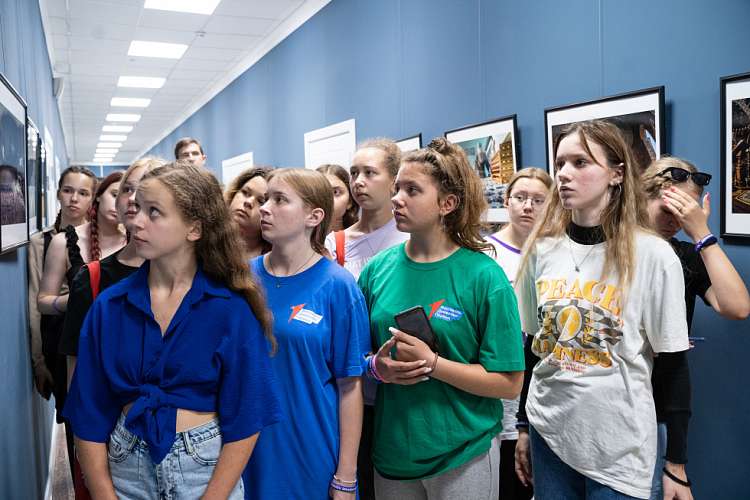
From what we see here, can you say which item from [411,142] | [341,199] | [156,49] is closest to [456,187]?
[341,199]

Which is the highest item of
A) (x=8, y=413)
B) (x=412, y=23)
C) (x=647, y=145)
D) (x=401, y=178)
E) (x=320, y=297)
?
(x=412, y=23)

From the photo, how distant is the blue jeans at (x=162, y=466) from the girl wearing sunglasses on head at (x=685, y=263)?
119 cm

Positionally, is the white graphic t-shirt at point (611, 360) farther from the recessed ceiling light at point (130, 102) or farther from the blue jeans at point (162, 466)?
the recessed ceiling light at point (130, 102)

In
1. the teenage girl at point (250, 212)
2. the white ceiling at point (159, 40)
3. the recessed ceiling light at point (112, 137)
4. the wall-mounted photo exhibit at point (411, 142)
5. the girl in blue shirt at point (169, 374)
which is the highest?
the recessed ceiling light at point (112, 137)

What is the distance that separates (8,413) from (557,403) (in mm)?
2122

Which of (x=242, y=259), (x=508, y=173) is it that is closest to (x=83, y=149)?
(x=508, y=173)

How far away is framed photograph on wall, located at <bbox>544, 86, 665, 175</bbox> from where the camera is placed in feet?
8.28

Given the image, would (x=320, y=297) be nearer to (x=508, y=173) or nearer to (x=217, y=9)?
(x=508, y=173)

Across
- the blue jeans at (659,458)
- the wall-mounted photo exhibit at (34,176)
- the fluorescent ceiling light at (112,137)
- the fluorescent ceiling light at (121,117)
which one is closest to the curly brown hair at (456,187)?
the blue jeans at (659,458)

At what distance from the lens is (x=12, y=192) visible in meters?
2.55

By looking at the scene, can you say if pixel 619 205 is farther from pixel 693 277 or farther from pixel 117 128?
pixel 117 128

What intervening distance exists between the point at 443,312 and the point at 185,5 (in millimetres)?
5716

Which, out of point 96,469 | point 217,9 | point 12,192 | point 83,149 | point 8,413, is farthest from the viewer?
point 83,149

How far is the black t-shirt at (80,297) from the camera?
1640 millimetres
